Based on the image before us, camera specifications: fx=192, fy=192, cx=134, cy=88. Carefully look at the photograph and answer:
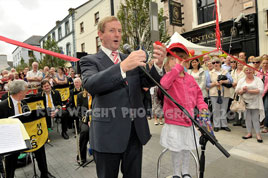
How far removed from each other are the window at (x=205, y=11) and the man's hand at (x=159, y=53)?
11932 mm

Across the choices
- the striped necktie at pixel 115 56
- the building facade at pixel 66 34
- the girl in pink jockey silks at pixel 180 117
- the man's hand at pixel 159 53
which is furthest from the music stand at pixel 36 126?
the building facade at pixel 66 34

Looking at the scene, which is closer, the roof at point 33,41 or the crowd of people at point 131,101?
the crowd of people at point 131,101

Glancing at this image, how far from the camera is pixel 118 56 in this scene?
1828 mm

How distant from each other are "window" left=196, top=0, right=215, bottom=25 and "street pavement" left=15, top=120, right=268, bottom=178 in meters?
9.00

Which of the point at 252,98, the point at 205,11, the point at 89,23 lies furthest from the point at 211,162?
the point at 89,23

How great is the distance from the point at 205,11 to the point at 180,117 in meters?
11.5

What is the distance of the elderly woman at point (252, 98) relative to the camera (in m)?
4.70

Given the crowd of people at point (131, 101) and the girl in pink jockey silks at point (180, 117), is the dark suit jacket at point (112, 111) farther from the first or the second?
the girl in pink jockey silks at point (180, 117)

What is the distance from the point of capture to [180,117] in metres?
2.68

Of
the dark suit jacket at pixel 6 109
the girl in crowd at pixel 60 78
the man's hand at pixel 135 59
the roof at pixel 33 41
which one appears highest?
the roof at pixel 33 41

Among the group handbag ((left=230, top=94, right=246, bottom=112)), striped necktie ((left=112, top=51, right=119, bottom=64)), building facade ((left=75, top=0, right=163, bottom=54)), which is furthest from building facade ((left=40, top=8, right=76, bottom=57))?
striped necktie ((left=112, top=51, right=119, bottom=64))

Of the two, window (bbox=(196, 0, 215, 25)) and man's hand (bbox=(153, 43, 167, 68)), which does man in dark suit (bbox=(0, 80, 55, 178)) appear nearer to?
man's hand (bbox=(153, 43, 167, 68))

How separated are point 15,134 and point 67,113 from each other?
14.7 ft

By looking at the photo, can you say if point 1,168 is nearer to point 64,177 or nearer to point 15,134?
point 64,177
